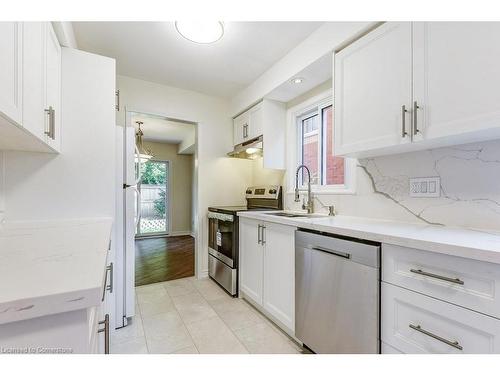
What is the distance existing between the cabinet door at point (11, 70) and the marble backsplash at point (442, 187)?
2.05m

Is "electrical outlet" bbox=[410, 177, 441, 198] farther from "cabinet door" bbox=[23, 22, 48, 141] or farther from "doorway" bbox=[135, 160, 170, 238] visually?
"doorway" bbox=[135, 160, 170, 238]

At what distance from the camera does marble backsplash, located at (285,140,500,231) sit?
4.07 feet

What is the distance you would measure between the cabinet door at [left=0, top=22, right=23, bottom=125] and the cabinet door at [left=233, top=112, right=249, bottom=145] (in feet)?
7.19

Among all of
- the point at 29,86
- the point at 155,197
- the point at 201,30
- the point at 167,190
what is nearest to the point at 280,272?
the point at 29,86

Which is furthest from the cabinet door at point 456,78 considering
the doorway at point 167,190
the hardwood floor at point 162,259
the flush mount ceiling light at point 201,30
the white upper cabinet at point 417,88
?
the doorway at point 167,190

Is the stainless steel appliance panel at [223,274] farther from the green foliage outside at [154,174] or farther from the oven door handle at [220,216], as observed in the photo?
the green foliage outside at [154,174]

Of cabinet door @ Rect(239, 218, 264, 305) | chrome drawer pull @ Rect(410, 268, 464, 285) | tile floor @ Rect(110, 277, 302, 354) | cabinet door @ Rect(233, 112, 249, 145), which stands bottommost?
tile floor @ Rect(110, 277, 302, 354)

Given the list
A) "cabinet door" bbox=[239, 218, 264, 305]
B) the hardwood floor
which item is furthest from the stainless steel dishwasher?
the hardwood floor

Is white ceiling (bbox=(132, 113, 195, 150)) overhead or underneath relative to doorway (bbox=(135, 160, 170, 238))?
overhead

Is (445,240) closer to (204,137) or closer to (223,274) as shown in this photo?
(223,274)

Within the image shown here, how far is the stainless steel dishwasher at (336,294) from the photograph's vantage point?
3.83 feet

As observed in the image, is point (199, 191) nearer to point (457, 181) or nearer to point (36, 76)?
point (36, 76)

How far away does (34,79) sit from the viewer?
3.49 ft

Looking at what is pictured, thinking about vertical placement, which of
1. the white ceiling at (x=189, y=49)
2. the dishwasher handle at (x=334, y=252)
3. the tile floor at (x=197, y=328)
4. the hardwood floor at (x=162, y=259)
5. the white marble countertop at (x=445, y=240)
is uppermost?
the white ceiling at (x=189, y=49)
